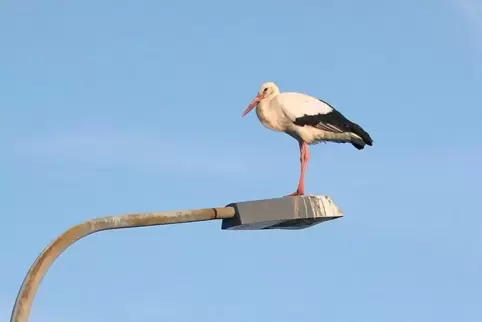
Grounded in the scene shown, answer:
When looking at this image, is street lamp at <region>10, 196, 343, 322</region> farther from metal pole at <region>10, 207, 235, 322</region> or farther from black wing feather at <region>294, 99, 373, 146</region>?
black wing feather at <region>294, 99, 373, 146</region>

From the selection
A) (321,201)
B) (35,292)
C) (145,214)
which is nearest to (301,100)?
(321,201)

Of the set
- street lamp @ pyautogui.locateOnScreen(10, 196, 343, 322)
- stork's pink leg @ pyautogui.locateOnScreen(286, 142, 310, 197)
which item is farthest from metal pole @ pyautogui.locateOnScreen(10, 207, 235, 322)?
stork's pink leg @ pyautogui.locateOnScreen(286, 142, 310, 197)

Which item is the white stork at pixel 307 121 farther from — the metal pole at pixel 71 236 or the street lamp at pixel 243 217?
the metal pole at pixel 71 236

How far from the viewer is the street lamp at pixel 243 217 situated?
261 inches

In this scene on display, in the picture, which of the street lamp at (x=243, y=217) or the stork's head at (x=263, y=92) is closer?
the street lamp at (x=243, y=217)

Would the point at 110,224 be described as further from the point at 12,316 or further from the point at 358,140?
the point at 358,140

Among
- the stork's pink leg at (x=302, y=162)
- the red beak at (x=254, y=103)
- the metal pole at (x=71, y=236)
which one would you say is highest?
the red beak at (x=254, y=103)

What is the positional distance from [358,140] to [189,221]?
5.74 meters

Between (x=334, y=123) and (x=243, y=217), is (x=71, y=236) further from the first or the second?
(x=334, y=123)

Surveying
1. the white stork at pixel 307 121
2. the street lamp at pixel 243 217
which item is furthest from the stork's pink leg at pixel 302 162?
the street lamp at pixel 243 217

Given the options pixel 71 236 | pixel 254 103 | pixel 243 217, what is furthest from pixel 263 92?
pixel 71 236

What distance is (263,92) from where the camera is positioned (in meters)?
13.2

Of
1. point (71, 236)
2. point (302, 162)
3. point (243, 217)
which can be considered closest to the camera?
point (71, 236)

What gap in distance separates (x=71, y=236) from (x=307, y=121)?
6.19 meters
